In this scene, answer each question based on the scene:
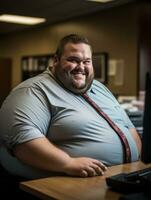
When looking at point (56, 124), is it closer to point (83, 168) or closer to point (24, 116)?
point (24, 116)

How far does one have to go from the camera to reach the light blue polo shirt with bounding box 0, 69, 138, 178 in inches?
66.7

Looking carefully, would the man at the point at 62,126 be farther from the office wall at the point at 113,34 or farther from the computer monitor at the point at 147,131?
the office wall at the point at 113,34

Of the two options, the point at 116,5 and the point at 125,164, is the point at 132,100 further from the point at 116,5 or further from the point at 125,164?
the point at 125,164

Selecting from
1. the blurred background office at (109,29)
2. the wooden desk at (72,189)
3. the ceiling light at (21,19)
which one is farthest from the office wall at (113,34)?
the wooden desk at (72,189)

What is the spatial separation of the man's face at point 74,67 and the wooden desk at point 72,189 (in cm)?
59

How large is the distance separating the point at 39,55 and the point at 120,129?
4975mm

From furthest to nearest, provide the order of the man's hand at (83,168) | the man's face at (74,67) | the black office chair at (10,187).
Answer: the man's face at (74,67) → the black office chair at (10,187) → the man's hand at (83,168)

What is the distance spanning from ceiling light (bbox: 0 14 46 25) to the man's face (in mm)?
3936

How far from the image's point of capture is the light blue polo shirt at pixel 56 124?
1.70m

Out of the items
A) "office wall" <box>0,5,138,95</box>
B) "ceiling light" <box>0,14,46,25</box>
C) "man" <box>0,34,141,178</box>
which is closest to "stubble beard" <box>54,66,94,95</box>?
"man" <box>0,34,141,178</box>

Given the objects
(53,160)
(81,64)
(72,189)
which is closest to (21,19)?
(81,64)

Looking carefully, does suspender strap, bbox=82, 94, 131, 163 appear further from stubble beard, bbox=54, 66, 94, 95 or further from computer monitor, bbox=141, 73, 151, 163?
computer monitor, bbox=141, 73, 151, 163

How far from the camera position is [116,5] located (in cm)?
493

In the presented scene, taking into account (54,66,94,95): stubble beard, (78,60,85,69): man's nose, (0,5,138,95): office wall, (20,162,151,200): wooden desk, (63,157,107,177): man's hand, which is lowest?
(20,162,151,200): wooden desk
